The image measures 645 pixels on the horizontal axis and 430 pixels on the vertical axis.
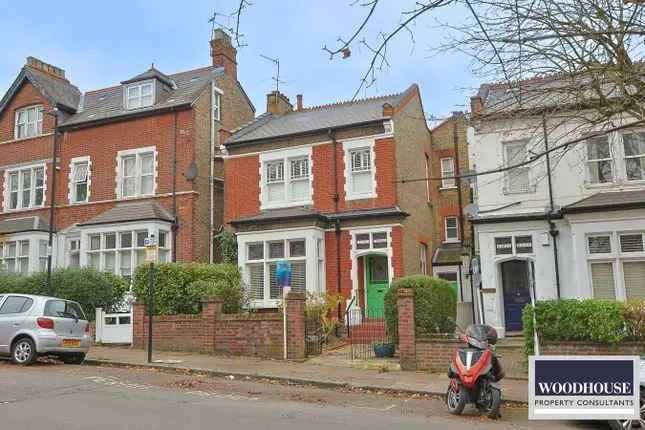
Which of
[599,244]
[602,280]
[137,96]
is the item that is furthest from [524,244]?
[137,96]

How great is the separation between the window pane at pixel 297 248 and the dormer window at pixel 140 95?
30.7ft

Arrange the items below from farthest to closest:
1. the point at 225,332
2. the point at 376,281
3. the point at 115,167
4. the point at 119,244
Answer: the point at 115,167
the point at 119,244
the point at 376,281
the point at 225,332

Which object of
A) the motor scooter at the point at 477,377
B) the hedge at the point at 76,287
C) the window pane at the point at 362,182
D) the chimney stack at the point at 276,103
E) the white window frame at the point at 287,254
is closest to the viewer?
the motor scooter at the point at 477,377

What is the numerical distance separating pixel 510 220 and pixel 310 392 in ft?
32.2

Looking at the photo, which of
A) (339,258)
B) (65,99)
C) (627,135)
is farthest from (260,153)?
(627,135)

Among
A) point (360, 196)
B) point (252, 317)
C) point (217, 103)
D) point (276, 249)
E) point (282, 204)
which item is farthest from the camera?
point (217, 103)

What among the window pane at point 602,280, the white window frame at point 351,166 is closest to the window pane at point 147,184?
the white window frame at point 351,166

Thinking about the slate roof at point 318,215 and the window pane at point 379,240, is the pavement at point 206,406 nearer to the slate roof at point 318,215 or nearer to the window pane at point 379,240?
the slate roof at point 318,215

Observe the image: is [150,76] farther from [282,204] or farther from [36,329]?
[36,329]

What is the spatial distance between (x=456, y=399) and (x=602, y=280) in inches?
398

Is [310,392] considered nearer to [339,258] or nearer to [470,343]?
[470,343]

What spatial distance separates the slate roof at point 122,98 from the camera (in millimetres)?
24984

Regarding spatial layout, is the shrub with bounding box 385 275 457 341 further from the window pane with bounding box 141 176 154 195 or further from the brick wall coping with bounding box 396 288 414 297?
the window pane with bounding box 141 176 154 195

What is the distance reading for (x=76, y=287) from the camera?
18.8 metres
